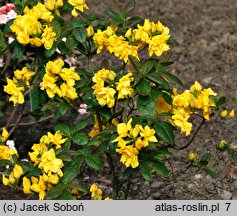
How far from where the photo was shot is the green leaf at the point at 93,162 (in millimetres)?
2381

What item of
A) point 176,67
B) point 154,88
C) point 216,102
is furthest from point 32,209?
point 176,67

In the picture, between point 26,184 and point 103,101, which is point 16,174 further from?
point 103,101

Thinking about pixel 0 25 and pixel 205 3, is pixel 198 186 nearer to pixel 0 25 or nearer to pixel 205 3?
pixel 0 25

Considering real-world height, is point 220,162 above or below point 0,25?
below

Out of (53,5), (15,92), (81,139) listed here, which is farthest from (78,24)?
(81,139)

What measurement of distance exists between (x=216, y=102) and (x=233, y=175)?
108 centimetres

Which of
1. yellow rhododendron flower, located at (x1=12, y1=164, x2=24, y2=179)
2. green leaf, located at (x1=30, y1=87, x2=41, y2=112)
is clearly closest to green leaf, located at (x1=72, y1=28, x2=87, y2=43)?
yellow rhododendron flower, located at (x1=12, y1=164, x2=24, y2=179)

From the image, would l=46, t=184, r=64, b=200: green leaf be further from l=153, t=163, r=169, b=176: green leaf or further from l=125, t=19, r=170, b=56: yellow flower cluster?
→ l=125, t=19, r=170, b=56: yellow flower cluster

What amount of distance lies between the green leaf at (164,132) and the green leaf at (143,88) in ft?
0.44

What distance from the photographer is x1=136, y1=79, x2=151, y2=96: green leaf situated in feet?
7.80

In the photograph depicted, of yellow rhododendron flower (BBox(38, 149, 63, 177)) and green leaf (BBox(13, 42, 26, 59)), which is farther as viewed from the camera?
green leaf (BBox(13, 42, 26, 59))

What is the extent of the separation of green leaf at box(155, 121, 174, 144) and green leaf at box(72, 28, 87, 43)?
49 cm

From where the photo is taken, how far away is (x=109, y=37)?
2.53m

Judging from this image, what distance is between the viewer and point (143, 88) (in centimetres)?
239
